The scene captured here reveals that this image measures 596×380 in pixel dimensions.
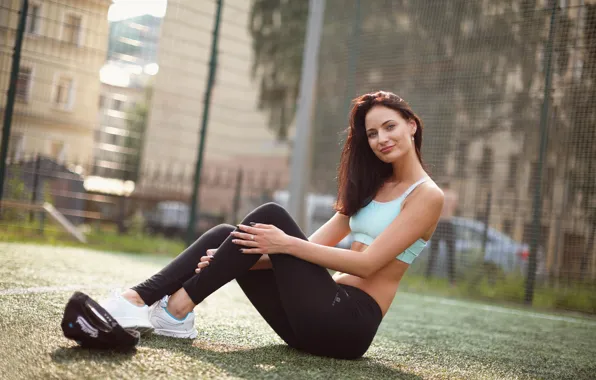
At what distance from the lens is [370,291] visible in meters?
2.28

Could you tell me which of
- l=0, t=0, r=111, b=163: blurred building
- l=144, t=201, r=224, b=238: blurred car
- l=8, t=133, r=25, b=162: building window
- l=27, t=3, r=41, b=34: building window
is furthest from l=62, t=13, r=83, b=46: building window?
l=144, t=201, r=224, b=238: blurred car

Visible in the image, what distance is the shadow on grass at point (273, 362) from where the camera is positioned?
1911 mm

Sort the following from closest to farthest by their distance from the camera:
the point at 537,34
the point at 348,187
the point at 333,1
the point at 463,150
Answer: the point at 348,187 → the point at 537,34 → the point at 463,150 → the point at 333,1

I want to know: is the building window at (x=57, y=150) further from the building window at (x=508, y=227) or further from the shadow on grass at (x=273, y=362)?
the shadow on grass at (x=273, y=362)

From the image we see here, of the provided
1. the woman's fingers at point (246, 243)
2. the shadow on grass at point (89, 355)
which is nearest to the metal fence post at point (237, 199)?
the woman's fingers at point (246, 243)

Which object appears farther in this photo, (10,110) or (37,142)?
(37,142)

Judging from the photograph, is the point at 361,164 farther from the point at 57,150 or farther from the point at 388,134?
the point at 57,150

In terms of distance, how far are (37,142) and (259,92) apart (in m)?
6.73

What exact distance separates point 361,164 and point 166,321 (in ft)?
3.03

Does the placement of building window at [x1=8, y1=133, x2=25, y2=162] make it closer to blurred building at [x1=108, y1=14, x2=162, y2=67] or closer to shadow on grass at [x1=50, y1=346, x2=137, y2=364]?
blurred building at [x1=108, y1=14, x2=162, y2=67]

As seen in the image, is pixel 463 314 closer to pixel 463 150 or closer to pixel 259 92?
pixel 463 150

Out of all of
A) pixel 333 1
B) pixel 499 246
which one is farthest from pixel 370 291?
pixel 333 1

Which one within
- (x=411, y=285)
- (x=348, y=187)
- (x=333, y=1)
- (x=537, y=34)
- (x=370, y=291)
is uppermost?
(x=333, y=1)

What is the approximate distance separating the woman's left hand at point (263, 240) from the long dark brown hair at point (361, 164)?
0.42 m
